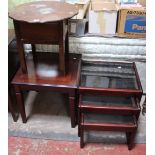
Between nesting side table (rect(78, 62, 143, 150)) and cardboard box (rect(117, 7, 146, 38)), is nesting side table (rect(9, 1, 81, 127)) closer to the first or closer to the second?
nesting side table (rect(78, 62, 143, 150))

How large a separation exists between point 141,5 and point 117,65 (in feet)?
2.23

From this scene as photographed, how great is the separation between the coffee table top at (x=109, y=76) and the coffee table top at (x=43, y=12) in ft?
1.68

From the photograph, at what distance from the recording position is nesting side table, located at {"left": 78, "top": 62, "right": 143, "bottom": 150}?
1431mm

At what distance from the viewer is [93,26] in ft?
6.42

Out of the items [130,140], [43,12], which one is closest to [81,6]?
[43,12]

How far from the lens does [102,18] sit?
1897 millimetres

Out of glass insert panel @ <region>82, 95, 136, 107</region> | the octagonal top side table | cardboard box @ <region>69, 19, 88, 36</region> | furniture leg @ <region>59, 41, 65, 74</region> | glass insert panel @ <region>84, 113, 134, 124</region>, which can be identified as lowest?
glass insert panel @ <region>84, 113, 134, 124</region>

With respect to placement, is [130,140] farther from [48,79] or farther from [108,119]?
[48,79]

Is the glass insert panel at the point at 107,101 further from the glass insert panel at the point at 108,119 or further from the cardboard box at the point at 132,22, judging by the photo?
the cardboard box at the point at 132,22

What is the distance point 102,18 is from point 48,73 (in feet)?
2.41

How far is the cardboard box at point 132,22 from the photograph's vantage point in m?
1.86

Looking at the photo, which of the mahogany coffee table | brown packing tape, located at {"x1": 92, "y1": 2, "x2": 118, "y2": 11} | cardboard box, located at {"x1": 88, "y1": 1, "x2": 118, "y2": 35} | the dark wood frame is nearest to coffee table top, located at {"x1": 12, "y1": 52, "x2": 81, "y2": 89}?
the mahogany coffee table

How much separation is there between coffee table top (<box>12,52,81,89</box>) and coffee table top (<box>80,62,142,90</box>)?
81mm
